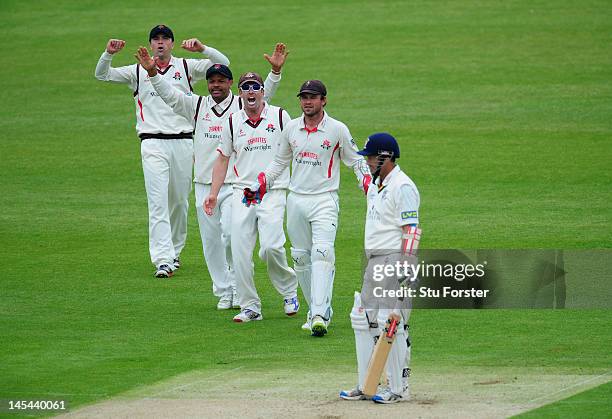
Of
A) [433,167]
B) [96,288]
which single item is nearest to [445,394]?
[96,288]

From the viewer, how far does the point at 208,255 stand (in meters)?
13.1

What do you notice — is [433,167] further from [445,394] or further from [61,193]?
[445,394]

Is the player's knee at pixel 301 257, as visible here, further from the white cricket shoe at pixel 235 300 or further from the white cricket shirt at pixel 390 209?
the white cricket shirt at pixel 390 209

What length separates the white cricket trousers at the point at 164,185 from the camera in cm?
1458

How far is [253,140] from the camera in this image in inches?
480

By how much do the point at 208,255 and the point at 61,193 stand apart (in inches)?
277

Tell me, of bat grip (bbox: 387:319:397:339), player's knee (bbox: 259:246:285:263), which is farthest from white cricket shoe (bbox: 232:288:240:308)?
bat grip (bbox: 387:319:397:339)

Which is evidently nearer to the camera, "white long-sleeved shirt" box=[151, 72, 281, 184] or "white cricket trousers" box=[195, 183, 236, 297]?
"white cricket trousers" box=[195, 183, 236, 297]

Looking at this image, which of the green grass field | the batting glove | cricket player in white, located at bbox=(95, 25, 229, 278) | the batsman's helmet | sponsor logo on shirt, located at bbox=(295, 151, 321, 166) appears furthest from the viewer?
cricket player in white, located at bbox=(95, 25, 229, 278)

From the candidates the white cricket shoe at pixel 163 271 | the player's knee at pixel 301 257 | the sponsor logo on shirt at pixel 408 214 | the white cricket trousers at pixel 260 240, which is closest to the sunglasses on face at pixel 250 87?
the white cricket trousers at pixel 260 240

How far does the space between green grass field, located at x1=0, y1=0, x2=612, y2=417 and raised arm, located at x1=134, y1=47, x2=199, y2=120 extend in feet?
6.66

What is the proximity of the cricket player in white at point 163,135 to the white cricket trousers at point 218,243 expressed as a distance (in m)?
1.41

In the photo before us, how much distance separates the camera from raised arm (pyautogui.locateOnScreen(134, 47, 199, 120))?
13.1 m

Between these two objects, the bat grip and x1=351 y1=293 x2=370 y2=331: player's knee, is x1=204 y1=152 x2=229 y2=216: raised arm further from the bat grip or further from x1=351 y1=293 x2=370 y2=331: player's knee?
the bat grip
